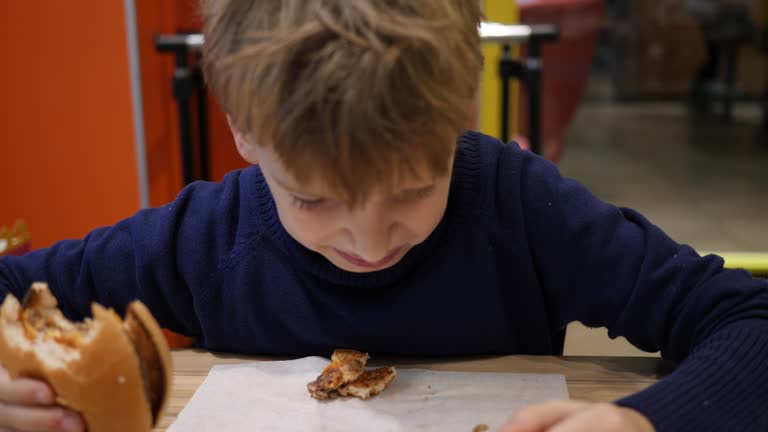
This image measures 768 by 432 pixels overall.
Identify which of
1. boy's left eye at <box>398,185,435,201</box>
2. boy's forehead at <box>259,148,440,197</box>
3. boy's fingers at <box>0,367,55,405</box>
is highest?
boy's forehead at <box>259,148,440,197</box>

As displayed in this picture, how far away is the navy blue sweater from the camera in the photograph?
3.02ft

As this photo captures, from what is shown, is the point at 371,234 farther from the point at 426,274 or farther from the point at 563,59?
the point at 563,59

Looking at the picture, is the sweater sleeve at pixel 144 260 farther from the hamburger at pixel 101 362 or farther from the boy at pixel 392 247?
the hamburger at pixel 101 362

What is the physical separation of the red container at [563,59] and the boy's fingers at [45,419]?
251 centimetres

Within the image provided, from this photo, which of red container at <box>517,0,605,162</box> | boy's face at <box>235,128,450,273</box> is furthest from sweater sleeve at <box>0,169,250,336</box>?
red container at <box>517,0,605,162</box>

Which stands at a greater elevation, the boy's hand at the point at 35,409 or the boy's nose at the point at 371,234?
the boy's nose at the point at 371,234

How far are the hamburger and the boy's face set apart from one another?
0.17 meters

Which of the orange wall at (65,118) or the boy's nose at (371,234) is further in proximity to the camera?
the orange wall at (65,118)

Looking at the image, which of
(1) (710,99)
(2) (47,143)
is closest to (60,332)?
(2) (47,143)

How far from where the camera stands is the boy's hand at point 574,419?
0.66 m

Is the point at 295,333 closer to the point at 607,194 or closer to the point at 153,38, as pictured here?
the point at 153,38

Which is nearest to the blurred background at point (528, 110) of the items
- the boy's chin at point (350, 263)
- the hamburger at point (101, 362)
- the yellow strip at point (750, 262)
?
the yellow strip at point (750, 262)

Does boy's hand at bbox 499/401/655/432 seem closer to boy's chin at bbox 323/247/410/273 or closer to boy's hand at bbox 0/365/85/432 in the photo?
boy's chin at bbox 323/247/410/273

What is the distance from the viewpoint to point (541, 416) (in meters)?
0.67
